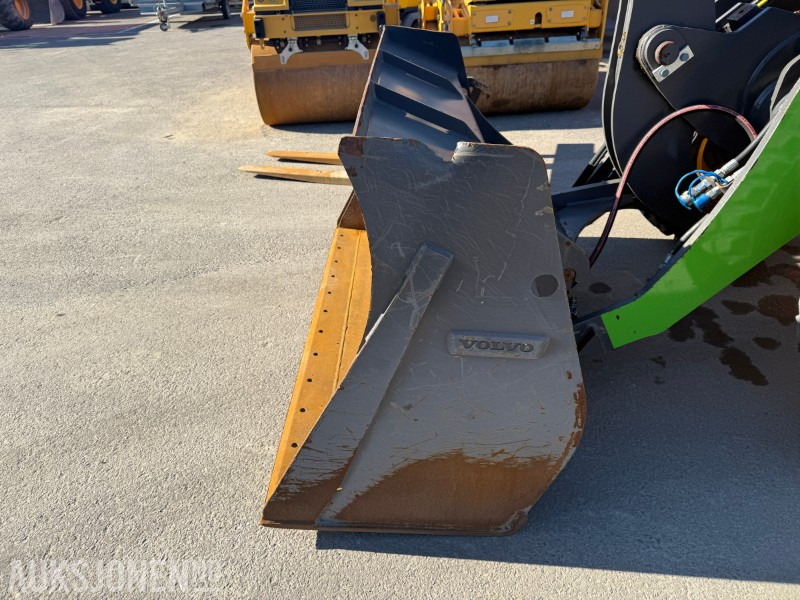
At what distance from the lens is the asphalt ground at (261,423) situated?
1951 millimetres

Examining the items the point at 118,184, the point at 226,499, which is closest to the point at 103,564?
the point at 226,499

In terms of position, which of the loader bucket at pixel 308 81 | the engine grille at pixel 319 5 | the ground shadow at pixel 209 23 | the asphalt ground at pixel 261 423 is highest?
the engine grille at pixel 319 5

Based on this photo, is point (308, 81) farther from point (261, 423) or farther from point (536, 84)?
point (261, 423)

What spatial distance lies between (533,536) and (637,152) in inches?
55.2

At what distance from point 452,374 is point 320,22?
520 centimetres

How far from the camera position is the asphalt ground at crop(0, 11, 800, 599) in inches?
76.8

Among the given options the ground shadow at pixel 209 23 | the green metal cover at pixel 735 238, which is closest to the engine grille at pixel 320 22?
the green metal cover at pixel 735 238

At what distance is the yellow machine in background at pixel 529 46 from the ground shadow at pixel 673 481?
154 inches

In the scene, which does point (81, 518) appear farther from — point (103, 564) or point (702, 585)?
point (702, 585)

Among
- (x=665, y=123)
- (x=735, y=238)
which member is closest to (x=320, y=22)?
(x=665, y=123)

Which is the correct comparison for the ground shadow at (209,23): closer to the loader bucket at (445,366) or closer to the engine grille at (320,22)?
the engine grille at (320,22)

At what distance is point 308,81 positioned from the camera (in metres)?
6.27

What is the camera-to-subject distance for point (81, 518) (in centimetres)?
219

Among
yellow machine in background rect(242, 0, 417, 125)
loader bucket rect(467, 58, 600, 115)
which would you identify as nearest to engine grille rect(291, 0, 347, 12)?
yellow machine in background rect(242, 0, 417, 125)
